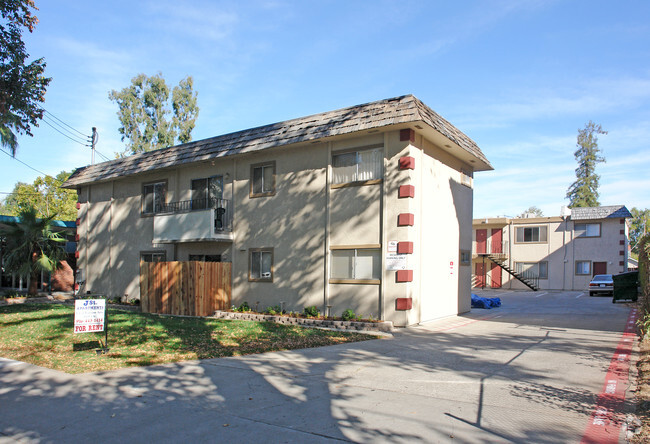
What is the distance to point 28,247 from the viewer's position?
22.4 metres

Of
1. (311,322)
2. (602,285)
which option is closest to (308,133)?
(311,322)

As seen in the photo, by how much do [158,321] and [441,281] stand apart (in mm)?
9562

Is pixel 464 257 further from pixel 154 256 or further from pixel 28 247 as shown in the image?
pixel 28 247

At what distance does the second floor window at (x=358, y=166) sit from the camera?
1509 centimetres

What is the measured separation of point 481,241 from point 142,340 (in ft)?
122

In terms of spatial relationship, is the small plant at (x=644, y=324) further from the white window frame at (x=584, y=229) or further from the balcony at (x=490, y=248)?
the white window frame at (x=584, y=229)

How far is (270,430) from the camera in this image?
550 centimetres

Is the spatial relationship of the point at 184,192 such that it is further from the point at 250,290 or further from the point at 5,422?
the point at 5,422

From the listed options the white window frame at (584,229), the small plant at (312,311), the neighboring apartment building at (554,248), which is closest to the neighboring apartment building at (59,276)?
the small plant at (312,311)

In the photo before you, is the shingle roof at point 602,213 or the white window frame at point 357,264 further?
the shingle roof at point 602,213

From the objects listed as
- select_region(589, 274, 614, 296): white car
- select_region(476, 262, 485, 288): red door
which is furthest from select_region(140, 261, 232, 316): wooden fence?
select_region(476, 262, 485, 288): red door

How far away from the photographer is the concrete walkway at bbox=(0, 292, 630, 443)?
17.8 feet

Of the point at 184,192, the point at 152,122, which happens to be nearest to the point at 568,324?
the point at 184,192

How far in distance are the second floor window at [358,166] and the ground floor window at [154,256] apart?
31.5ft
